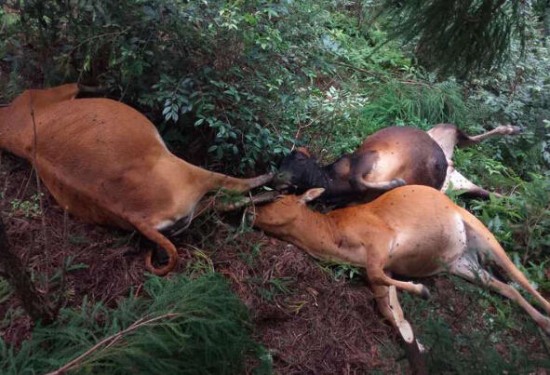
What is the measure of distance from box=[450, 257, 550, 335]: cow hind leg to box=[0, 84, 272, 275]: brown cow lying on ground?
6.11ft

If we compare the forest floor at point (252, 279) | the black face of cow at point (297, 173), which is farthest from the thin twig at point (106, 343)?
the black face of cow at point (297, 173)

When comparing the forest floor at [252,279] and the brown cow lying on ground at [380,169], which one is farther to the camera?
the brown cow lying on ground at [380,169]

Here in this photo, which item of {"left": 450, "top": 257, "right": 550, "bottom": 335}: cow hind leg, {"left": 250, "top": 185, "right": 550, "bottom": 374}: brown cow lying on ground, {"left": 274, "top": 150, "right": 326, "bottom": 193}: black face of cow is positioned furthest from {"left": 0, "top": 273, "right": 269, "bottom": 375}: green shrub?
{"left": 450, "top": 257, "right": 550, "bottom": 335}: cow hind leg

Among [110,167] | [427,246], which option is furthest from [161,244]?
[427,246]

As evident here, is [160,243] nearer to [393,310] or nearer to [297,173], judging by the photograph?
[297,173]

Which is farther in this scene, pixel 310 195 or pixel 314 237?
pixel 310 195

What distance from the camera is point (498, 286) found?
438 cm

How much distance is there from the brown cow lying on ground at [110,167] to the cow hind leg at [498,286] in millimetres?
1862

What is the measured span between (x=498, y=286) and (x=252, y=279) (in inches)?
75.6

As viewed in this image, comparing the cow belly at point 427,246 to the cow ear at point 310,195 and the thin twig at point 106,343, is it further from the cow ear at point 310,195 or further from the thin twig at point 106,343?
the thin twig at point 106,343

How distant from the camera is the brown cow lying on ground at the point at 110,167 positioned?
12.4 feet

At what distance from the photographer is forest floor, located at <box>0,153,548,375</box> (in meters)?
3.63

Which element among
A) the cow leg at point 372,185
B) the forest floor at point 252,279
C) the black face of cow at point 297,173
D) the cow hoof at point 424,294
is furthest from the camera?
the cow leg at point 372,185

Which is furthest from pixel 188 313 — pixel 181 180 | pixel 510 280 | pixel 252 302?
pixel 510 280
